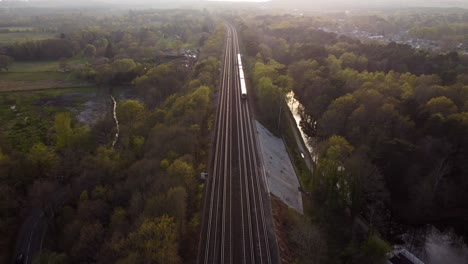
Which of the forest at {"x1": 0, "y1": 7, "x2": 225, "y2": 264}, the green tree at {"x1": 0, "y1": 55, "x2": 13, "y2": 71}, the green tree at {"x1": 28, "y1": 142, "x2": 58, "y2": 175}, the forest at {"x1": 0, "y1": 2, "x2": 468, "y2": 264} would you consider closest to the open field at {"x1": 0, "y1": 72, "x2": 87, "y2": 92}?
the green tree at {"x1": 0, "y1": 55, "x2": 13, "y2": 71}

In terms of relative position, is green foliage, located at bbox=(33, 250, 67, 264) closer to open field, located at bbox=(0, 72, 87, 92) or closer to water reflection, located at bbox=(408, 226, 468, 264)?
water reflection, located at bbox=(408, 226, 468, 264)

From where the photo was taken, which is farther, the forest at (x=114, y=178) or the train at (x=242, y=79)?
the train at (x=242, y=79)

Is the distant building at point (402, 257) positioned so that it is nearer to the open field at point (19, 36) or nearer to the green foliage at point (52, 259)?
the green foliage at point (52, 259)

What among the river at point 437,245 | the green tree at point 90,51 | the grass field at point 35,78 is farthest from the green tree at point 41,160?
the green tree at point 90,51

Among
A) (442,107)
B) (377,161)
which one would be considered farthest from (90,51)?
(442,107)

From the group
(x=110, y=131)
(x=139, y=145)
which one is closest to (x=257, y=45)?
(x=110, y=131)
